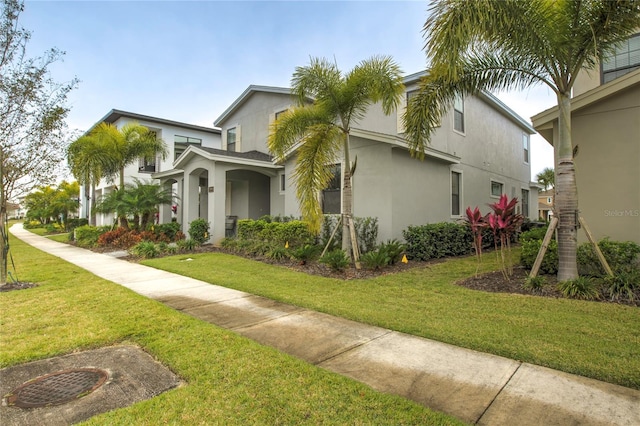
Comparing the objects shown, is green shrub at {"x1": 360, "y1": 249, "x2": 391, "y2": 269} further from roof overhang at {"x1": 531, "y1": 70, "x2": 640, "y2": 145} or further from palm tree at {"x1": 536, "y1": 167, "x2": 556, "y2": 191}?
palm tree at {"x1": 536, "y1": 167, "x2": 556, "y2": 191}

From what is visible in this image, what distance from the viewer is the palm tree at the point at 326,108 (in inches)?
349

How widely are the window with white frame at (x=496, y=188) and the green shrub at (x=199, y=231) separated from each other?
13.7 meters

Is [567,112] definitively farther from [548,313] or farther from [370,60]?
[370,60]

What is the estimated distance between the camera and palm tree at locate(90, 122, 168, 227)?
16.7m

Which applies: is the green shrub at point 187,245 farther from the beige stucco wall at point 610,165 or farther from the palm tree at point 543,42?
the beige stucco wall at point 610,165

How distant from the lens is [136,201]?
607 inches

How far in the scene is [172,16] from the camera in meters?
11.3

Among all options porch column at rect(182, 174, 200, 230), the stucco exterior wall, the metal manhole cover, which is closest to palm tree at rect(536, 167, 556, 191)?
the stucco exterior wall

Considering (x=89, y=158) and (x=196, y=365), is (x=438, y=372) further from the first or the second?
(x=89, y=158)

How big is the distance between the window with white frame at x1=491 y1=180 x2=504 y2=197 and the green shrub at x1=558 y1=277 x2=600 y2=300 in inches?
460

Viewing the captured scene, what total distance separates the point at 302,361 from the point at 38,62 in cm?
797

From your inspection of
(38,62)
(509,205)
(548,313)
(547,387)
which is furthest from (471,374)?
(38,62)

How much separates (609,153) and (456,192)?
683 centimetres

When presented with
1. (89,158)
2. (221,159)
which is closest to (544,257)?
(221,159)
